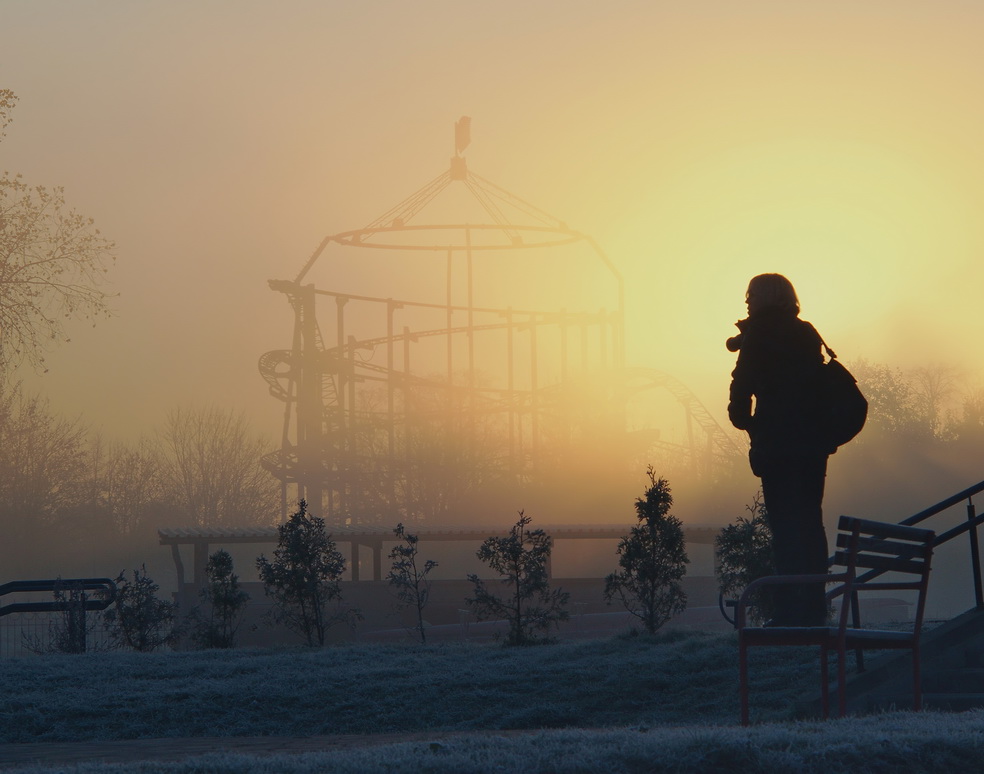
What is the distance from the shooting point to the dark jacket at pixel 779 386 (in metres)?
7.59

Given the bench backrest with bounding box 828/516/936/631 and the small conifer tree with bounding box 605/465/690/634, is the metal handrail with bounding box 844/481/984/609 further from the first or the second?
the small conifer tree with bounding box 605/465/690/634

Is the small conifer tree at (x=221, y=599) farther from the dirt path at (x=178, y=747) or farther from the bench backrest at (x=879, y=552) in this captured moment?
the bench backrest at (x=879, y=552)

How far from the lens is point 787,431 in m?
7.59

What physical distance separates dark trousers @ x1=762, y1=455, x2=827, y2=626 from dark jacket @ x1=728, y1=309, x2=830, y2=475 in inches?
3.8

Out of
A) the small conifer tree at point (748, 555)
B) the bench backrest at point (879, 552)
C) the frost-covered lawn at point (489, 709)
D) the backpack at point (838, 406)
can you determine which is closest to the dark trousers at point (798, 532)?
the backpack at point (838, 406)

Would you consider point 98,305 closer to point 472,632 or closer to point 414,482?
point 472,632

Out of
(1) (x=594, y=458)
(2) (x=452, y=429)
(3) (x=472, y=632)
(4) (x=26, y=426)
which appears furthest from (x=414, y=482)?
(3) (x=472, y=632)

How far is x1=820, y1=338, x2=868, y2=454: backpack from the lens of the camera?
758 centimetres

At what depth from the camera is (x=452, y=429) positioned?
53.2 m

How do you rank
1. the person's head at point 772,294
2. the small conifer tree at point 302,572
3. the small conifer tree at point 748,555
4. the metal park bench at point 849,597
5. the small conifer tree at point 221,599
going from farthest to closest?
1. the small conifer tree at point 302,572
2. the small conifer tree at point 221,599
3. the small conifer tree at point 748,555
4. the person's head at point 772,294
5. the metal park bench at point 849,597

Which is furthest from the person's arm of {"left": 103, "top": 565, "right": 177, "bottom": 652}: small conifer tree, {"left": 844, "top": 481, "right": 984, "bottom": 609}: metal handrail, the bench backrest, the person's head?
{"left": 103, "top": 565, "right": 177, "bottom": 652}: small conifer tree

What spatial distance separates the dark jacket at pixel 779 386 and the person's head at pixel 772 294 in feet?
0.14

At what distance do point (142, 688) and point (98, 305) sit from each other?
14611 millimetres

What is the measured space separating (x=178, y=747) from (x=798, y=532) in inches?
153
